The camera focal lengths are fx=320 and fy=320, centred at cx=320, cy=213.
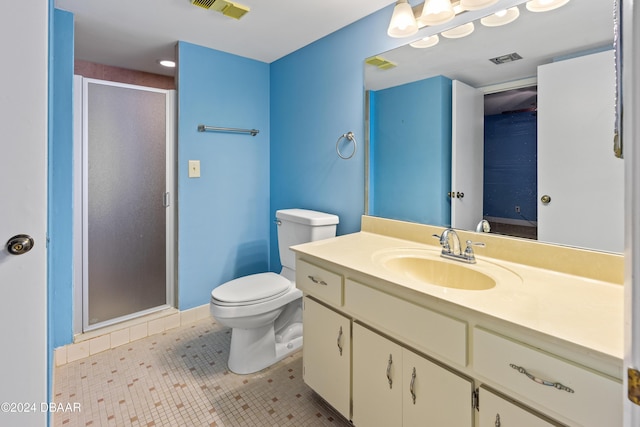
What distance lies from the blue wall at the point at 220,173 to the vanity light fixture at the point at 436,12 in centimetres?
159

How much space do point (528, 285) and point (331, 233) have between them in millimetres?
1221

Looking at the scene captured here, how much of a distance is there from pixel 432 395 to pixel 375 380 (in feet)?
0.80

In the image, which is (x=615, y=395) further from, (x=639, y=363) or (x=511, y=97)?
(x=511, y=97)

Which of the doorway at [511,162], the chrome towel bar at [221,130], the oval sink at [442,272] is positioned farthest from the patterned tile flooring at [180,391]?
the chrome towel bar at [221,130]

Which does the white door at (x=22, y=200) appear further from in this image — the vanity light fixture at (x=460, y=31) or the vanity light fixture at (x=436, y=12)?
the vanity light fixture at (x=460, y=31)

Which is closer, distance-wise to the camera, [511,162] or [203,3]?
[511,162]

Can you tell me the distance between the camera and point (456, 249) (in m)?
1.40

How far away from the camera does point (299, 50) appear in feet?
7.93

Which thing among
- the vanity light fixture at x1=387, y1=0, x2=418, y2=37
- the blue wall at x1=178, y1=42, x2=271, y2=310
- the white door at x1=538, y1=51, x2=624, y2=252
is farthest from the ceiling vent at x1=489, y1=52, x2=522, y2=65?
the blue wall at x1=178, y1=42, x2=271, y2=310

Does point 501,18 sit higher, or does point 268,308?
point 501,18

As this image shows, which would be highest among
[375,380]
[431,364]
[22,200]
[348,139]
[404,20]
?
[404,20]

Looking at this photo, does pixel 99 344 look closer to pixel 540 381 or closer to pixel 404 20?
pixel 540 381

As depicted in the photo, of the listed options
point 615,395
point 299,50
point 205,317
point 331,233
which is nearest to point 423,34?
point 299,50

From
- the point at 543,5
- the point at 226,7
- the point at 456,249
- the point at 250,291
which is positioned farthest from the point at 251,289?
the point at 543,5
